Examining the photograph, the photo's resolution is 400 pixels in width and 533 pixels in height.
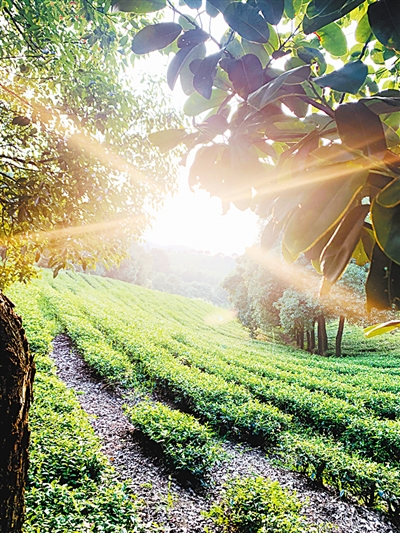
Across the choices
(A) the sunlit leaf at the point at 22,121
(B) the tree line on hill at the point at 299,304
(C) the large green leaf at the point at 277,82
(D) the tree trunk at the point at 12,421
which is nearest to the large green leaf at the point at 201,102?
(C) the large green leaf at the point at 277,82

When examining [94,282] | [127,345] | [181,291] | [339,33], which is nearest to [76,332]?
[127,345]

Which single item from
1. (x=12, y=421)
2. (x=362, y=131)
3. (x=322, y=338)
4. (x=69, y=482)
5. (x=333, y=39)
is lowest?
(x=69, y=482)

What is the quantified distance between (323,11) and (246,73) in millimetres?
110

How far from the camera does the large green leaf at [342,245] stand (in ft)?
1.27

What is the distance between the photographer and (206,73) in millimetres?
453

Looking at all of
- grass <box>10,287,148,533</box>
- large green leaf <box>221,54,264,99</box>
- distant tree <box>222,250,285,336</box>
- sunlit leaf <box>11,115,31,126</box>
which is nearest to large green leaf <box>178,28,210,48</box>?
large green leaf <box>221,54,264,99</box>

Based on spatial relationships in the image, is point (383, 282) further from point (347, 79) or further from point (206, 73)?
point (206, 73)

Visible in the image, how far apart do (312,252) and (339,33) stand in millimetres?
430

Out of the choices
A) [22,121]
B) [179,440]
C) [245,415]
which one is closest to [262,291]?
[245,415]

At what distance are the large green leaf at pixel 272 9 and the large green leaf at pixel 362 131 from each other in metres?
0.23

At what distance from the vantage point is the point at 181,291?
58719 millimetres

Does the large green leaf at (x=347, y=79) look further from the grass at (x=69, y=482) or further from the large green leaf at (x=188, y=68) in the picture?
the grass at (x=69, y=482)

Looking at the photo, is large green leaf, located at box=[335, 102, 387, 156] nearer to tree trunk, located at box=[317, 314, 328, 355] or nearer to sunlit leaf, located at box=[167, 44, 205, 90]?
sunlit leaf, located at box=[167, 44, 205, 90]

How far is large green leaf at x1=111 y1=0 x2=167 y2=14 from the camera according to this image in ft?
1.62
